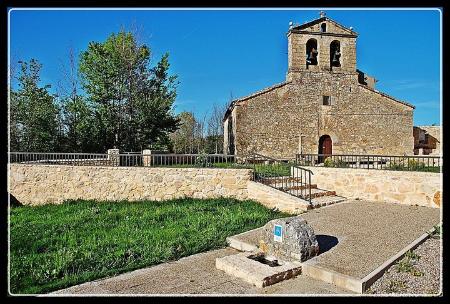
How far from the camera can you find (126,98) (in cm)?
2078

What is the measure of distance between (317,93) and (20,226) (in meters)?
18.2

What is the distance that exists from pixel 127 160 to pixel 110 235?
6044mm

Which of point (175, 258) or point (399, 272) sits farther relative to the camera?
point (175, 258)

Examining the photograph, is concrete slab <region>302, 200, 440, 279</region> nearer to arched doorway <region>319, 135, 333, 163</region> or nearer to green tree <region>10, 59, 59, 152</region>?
arched doorway <region>319, 135, 333, 163</region>

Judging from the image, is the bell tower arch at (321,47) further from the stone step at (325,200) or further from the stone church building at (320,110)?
the stone step at (325,200)

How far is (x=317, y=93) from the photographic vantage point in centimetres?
2238

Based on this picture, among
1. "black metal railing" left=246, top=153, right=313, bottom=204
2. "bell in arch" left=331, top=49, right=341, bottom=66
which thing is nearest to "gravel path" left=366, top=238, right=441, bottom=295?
"black metal railing" left=246, top=153, right=313, bottom=204

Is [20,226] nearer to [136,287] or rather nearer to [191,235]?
[191,235]

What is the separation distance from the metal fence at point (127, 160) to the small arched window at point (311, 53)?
35.8 ft

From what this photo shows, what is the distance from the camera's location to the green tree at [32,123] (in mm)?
19438

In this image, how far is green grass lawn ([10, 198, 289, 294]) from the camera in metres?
5.95

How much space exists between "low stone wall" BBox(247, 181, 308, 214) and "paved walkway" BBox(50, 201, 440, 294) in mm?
1155

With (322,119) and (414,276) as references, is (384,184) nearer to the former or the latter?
(414,276)

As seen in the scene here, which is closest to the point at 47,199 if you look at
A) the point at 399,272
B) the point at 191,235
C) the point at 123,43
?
the point at 191,235
